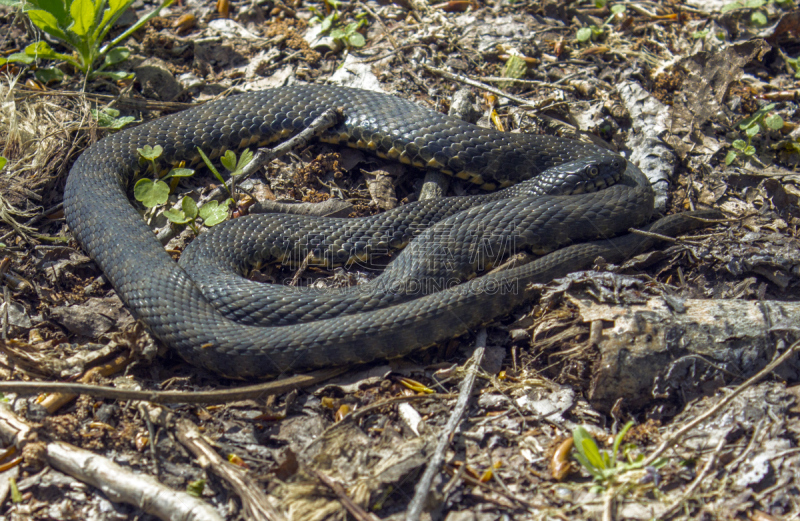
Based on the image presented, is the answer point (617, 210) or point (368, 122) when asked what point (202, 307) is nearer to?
point (368, 122)

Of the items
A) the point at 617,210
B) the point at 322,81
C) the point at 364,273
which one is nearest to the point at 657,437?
the point at 617,210

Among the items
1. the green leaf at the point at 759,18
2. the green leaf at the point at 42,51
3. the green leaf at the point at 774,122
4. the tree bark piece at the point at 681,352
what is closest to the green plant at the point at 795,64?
the green leaf at the point at 759,18

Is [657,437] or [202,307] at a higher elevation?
[202,307]

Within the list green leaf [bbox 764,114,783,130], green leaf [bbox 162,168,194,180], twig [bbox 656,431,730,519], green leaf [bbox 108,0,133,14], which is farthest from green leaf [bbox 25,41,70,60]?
green leaf [bbox 764,114,783,130]

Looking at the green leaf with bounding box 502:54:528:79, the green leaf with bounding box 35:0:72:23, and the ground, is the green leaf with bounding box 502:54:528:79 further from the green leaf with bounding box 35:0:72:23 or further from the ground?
the green leaf with bounding box 35:0:72:23

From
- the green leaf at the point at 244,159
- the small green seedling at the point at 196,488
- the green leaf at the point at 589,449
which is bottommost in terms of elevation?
the small green seedling at the point at 196,488

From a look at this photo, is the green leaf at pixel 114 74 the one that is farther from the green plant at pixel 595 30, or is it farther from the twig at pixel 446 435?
the green plant at pixel 595 30
